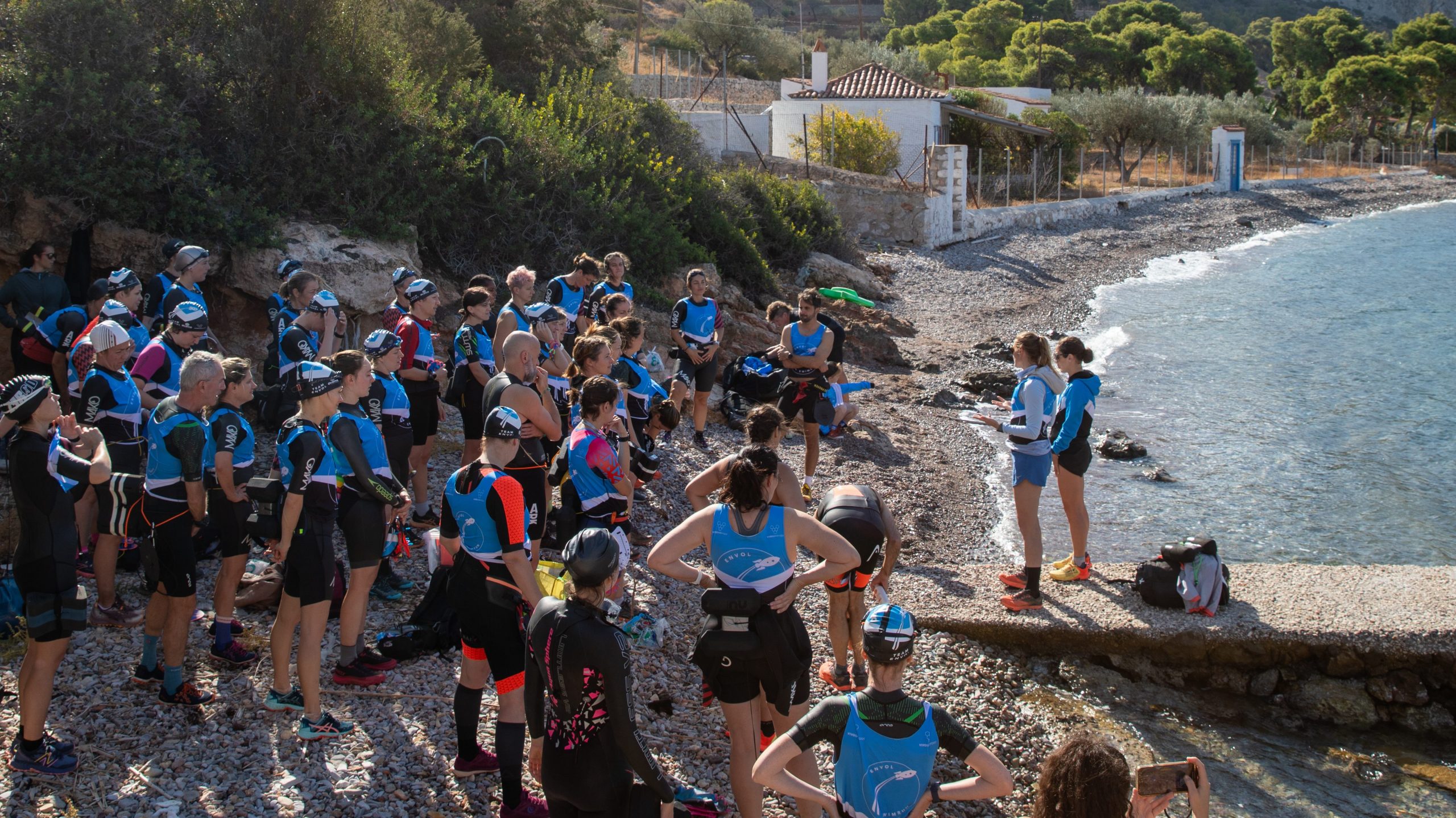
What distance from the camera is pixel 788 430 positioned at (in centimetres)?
1157

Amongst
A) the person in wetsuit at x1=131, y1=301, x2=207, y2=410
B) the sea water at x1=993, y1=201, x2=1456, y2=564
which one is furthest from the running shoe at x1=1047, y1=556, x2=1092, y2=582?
the person in wetsuit at x1=131, y1=301, x2=207, y2=410

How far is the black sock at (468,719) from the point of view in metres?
4.61

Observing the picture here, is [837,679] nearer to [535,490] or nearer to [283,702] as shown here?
[535,490]

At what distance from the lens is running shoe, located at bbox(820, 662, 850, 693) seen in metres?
→ 6.20

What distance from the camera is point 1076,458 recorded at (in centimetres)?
726

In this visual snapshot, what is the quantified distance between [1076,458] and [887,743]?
4.39m

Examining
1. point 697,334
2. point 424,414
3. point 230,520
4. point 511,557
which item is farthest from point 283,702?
point 697,334

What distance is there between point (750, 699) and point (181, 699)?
9.27ft

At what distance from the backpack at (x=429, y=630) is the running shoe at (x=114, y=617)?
1.44m

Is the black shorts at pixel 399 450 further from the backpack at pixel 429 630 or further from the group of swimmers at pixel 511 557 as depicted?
the backpack at pixel 429 630

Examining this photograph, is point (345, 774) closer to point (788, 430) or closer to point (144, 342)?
point (144, 342)

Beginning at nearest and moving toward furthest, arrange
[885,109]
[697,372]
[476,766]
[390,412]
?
[476,766], [390,412], [697,372], [885,109]

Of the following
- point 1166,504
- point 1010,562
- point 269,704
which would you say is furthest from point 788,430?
point 269,704

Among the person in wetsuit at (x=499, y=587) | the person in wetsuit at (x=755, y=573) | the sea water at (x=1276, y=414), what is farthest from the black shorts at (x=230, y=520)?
the sea water at (x=1276, y=414)
